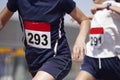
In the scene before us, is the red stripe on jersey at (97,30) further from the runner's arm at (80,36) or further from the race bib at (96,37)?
the runner's arm at (80,36)

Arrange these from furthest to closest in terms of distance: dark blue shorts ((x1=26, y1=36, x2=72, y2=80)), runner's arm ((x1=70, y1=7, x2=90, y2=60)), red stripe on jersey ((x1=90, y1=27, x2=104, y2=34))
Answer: red stripe on jersey ((x1=90, y1=27, x2=104, y2=34)) → dark blue shorts ((x1=26, y1=36, x2=72, y2=80)) → runner's arm ((x1=70, y1=7, x2=90, y2=60))

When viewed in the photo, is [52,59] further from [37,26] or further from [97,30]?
[97,30]

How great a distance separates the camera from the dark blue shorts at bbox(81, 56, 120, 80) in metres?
3.86

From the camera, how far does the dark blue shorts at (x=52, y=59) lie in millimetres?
3164

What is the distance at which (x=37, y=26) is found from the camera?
3223mm

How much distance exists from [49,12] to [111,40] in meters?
0.79

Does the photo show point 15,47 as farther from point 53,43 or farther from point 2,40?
point 53,43

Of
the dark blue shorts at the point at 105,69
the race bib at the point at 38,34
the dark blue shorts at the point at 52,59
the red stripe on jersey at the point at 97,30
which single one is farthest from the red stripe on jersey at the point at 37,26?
the dark blue shorts at the point at 105,69

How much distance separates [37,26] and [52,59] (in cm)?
26

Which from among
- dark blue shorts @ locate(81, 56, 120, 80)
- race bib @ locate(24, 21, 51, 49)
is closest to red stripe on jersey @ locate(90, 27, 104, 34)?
dark blue shorts @ locate(81, 56, 120, 80)

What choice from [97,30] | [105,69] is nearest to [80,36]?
[97,30]

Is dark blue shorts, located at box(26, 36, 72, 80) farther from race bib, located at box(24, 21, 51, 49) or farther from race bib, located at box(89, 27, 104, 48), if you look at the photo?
race bib, located at box(89, 27, 104, 48)

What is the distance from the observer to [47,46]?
3209 millimetres

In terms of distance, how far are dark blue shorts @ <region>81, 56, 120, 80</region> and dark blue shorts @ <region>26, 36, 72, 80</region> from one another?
0.67 m
